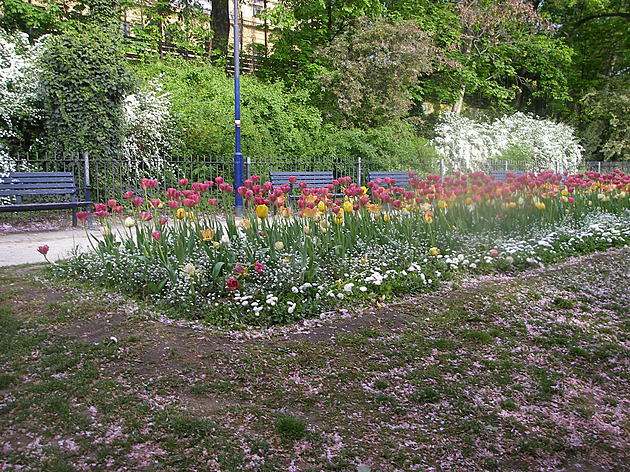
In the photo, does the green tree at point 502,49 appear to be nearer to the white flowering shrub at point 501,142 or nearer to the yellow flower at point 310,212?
the white flowering shrub at point 501,142

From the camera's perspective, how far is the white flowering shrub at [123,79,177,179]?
11.0 m

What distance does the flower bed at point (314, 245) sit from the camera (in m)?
3.91

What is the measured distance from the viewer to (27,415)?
94.7 inches

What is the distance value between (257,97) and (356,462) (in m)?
13.5

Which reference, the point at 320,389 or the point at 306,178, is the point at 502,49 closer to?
the point at 306,178

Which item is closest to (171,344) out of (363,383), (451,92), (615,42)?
(363,383)

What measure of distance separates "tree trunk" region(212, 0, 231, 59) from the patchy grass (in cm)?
1603

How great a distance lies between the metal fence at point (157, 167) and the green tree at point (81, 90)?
0.35m

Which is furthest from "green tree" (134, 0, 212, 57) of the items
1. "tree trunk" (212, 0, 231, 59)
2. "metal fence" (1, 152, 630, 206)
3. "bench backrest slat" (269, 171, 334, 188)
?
"bench backrest slat" (269, 171, 334, 188)

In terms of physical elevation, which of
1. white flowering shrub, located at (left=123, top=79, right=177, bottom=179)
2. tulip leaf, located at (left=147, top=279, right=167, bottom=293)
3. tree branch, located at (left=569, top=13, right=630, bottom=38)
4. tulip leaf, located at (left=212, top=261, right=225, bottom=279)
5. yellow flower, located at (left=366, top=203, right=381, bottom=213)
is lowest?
tulip leaf, located at (left=147, top=279, right=167, bottom=293)

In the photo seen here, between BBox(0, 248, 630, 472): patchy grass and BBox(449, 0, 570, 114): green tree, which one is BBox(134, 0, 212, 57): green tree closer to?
BBox(449, 0, 570, 114): green tree

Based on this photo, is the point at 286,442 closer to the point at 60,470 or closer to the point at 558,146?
the point at 60,470

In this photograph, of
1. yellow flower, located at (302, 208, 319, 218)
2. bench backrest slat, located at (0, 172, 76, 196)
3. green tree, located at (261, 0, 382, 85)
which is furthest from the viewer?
green tree, located at (261, 0, 382, 85)

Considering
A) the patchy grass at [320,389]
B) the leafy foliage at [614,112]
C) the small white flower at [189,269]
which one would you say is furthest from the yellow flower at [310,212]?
the leafy foliage at [614,112]
